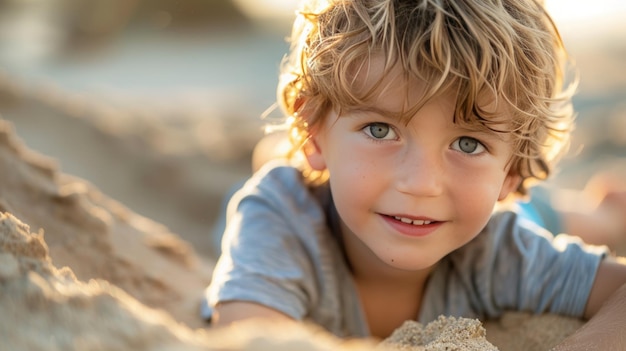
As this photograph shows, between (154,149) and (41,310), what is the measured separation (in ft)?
11.5

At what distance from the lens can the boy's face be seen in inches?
62.4

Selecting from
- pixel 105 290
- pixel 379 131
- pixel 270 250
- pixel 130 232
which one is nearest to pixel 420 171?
pixel 379 131

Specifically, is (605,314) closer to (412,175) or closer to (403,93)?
(412,175)

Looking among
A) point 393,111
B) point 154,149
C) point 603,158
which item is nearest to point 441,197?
point 393,111

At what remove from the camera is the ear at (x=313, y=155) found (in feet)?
6.26

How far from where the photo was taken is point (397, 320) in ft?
6.59

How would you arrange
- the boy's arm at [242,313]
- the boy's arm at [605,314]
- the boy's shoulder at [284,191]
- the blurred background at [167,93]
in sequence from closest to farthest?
the boy's arm at [605,314], the boy's arm at [242,313], the boy's shoulder at [284,191], the blurred background at [167,93]

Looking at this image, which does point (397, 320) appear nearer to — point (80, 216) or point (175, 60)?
point (80, 216)

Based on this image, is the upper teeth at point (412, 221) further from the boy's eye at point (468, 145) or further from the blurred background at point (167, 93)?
the blurred background at point (167, 93)

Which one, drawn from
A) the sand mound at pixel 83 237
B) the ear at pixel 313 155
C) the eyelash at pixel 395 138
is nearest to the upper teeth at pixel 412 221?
the eyelash at pixel 395 138

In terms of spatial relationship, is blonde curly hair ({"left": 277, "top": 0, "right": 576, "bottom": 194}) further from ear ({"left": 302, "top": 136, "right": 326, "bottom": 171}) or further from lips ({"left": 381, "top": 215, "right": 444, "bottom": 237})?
lips ({"left": 381, "top": 215, "right": 444, "bottom": 237})

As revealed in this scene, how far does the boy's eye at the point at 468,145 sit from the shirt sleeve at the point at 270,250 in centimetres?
52


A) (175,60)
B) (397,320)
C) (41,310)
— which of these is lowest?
(41,310)

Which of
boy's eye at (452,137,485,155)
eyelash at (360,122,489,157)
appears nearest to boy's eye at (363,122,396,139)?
eyelash at (360,122,489,157)
